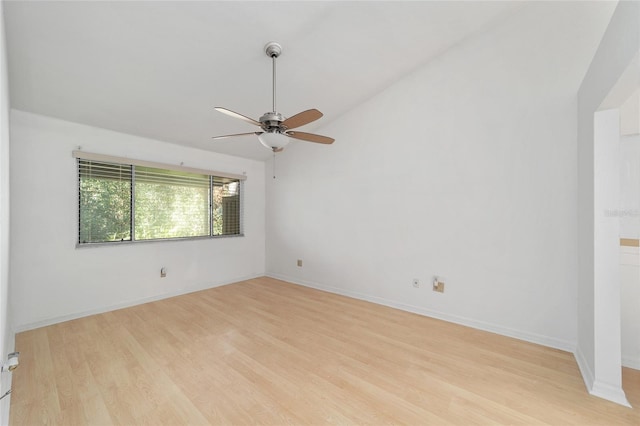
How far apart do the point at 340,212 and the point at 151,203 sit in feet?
9.01

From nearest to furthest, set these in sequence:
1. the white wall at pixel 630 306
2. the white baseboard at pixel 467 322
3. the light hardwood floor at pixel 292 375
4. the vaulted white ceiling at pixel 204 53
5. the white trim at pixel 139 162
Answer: the light hardwood floor at pixel 292 375, the vaulted white ceiling at pixel 204 53, the white wall at pixel 630 306, the white baseboard at pixel 467 322, the white trim at pixel 139 162

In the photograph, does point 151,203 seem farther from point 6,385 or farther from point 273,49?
point 273,49

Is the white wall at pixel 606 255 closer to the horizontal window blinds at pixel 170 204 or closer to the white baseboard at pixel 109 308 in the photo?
the white baseboard at pixel 109 308

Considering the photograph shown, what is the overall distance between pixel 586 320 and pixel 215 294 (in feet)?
13.8

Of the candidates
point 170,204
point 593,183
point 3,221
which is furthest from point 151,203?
point 593,183

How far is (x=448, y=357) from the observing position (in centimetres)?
229

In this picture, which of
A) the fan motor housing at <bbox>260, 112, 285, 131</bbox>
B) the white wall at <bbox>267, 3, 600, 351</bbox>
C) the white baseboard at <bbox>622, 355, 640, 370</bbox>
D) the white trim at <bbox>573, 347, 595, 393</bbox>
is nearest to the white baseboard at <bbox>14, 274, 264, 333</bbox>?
the white wall at <bbox>267, 3, 600, 351</bbox>

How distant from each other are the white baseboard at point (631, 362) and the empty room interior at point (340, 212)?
0.05 m

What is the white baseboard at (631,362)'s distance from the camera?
209 cm

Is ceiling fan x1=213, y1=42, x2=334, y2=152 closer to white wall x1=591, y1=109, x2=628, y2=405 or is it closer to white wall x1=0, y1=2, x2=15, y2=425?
white wall x1=0, y1=2, x2=15, y2=425

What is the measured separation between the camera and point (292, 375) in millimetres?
2023

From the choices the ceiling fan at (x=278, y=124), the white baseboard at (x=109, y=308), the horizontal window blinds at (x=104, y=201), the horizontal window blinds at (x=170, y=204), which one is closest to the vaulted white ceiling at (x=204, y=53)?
the horizontal window blinds at (x=104, y=201)

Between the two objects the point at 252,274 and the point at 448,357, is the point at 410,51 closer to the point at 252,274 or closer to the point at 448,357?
the point at 448,357

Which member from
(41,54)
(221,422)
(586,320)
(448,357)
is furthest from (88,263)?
(586,320)
